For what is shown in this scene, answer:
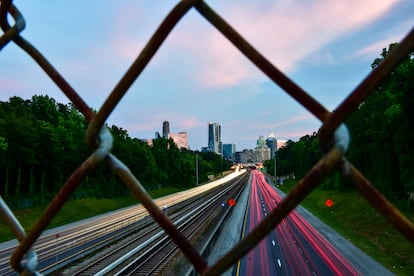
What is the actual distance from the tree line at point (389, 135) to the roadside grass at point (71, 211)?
30136 millimetres

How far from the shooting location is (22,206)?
A: 5616 centimetres

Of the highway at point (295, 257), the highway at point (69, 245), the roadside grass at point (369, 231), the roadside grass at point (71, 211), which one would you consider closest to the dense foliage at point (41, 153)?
the roadside grass at point (71, 211)

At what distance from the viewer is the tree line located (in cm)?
4225

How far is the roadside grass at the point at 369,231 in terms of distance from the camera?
30.5 m

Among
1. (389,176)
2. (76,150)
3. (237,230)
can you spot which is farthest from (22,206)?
(389,176)

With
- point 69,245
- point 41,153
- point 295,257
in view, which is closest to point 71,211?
point 41,153

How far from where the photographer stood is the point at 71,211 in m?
58.2

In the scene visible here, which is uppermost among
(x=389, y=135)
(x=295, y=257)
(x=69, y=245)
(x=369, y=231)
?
(x=389, y=135)

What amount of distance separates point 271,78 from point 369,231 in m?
44.4

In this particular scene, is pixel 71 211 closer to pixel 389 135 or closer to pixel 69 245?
pixel 69 245

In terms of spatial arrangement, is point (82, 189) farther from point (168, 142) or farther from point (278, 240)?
→ point (168, 142)

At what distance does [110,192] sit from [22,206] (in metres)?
24.3

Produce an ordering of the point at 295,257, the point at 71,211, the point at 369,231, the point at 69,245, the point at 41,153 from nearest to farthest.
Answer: the point at 69,245
the point at 295,257
the point at 369,231
the point at 71,211
the point at 41,153

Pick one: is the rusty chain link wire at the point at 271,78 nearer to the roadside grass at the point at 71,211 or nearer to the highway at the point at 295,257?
the highway at the point at 295,257
